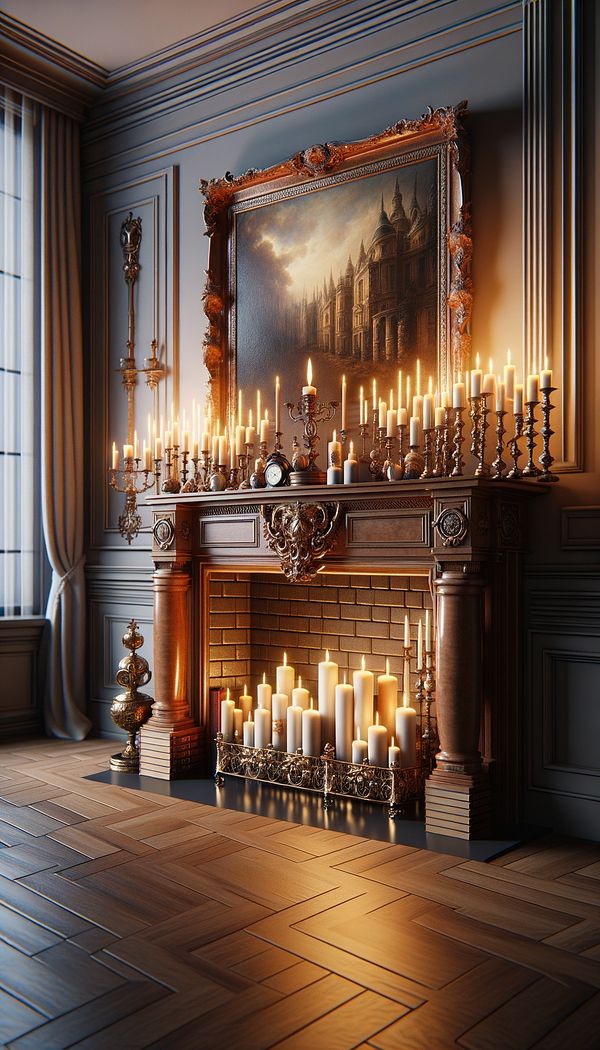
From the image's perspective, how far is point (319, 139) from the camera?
14.3 ft

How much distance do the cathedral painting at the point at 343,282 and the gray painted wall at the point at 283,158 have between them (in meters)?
0.27

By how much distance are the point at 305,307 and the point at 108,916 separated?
2.93 m

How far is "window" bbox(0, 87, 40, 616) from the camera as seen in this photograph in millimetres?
5203

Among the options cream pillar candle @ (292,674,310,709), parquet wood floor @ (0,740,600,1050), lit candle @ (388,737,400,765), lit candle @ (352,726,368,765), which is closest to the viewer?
parquet wood floor @ (0,740,600,1050)

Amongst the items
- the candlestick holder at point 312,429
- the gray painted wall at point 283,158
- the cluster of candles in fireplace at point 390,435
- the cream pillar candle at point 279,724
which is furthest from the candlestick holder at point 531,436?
the cream pillar candle at point 279,724

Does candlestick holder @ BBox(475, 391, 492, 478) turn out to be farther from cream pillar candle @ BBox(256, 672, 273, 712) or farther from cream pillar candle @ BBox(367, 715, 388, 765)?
cream pillar candle @ BBox(256, 672, 273, 712)

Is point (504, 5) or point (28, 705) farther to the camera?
point (28, 705)

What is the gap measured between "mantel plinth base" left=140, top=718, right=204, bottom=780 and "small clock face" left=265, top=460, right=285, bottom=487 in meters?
1.25

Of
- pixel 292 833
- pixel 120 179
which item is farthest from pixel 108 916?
pixel 120 179

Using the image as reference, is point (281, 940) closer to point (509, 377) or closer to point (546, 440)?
point (546, 440)

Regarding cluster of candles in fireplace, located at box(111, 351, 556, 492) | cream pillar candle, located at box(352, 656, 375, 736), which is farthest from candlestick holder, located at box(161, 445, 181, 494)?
cream pillar candle, located at box(352, 656, 375, 736)

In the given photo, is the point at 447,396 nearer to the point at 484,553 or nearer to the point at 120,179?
the point at 484,553

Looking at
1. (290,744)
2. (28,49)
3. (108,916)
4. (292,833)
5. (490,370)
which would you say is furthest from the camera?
(28,49)

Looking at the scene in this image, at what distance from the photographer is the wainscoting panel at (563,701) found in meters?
3.33
